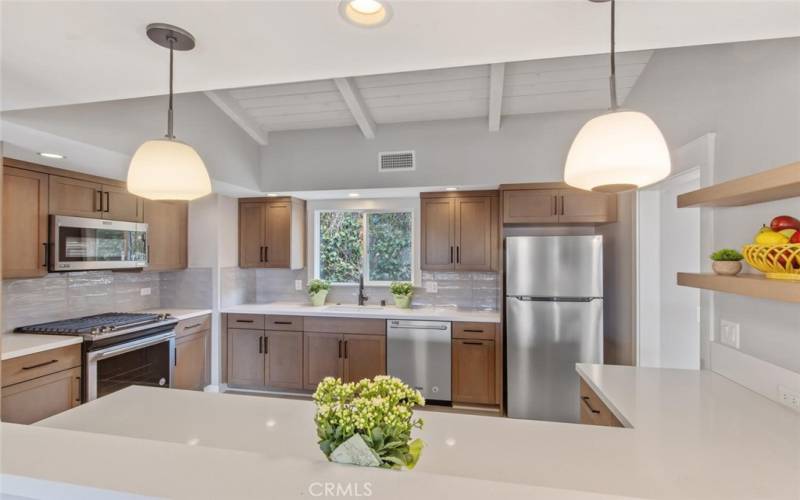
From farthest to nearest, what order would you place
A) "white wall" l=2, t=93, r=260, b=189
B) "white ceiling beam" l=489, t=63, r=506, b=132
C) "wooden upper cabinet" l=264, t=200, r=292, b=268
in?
"wooden upper cabinet" l=264, t=200, r=292, b=268, "white ceiling beam" l=489, t=63, r=506, b=132, "white wall" l=2, t=93, r=260, b=189

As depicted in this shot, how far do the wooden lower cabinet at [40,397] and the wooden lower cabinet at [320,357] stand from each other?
1.75 meters

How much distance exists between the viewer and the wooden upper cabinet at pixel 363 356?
368cm

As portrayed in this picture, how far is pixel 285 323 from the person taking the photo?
3896 millimetres

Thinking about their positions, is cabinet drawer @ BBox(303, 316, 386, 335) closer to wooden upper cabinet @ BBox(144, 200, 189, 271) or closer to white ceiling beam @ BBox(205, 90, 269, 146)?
wooden upper cabinet @ BBox(144, 200, 189, 271)

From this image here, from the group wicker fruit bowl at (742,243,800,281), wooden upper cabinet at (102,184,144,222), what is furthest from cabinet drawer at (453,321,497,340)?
wooden upper cabinet at (102,184,144,222)

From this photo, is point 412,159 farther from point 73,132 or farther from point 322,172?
point 73,132

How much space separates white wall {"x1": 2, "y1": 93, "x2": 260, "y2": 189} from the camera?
217 centimetres

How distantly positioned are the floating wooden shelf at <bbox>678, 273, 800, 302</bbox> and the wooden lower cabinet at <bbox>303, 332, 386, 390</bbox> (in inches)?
103

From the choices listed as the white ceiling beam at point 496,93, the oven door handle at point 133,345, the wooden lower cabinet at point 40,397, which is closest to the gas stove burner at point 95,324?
the oven door handle at point 133,345

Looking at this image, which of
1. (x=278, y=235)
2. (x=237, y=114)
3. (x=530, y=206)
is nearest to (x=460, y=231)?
(x=530, y=206)

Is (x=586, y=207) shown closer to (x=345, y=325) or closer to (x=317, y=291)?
(x=345, y=325)

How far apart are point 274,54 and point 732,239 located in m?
2.12

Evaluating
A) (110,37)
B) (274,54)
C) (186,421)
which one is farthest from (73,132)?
(186,421)

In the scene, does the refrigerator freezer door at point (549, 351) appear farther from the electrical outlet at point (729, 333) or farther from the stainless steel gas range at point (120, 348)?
the stainless steel gas range at point (120, 348)
